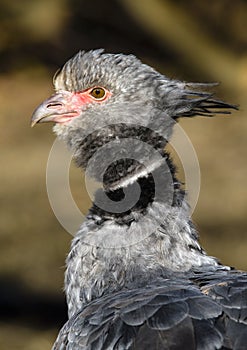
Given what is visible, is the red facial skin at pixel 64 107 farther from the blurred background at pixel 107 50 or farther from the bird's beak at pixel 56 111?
the blurred background at pixel 107 50

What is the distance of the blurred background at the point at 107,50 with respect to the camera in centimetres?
613

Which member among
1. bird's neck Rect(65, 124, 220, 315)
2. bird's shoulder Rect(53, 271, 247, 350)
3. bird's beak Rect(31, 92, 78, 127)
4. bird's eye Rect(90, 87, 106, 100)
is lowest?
bird's shoulder Rect(53, 271, 247, 350)

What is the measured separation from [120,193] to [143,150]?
17cm

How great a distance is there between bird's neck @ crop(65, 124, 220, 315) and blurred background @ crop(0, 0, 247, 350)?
2532 millimetres

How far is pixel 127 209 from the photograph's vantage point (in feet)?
10.5

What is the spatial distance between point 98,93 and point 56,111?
179mm

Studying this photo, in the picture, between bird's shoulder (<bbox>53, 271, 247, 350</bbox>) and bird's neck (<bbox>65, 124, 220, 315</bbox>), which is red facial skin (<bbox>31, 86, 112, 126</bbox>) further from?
bird's shoulder (<bbox>53, 271, 247, 350</bbox>)

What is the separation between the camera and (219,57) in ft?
25.8

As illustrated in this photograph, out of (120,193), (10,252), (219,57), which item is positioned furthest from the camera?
(219,57)

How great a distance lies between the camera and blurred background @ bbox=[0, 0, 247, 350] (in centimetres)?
613

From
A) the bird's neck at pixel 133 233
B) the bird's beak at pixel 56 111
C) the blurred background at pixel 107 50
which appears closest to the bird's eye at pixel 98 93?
the bird's beak at pixel 56 111

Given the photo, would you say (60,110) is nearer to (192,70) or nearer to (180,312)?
(180,312)

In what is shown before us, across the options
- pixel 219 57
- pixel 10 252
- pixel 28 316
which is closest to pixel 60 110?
pixel 28 316

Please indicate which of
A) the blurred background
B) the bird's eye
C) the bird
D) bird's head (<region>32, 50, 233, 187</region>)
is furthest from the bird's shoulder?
the blurred background
